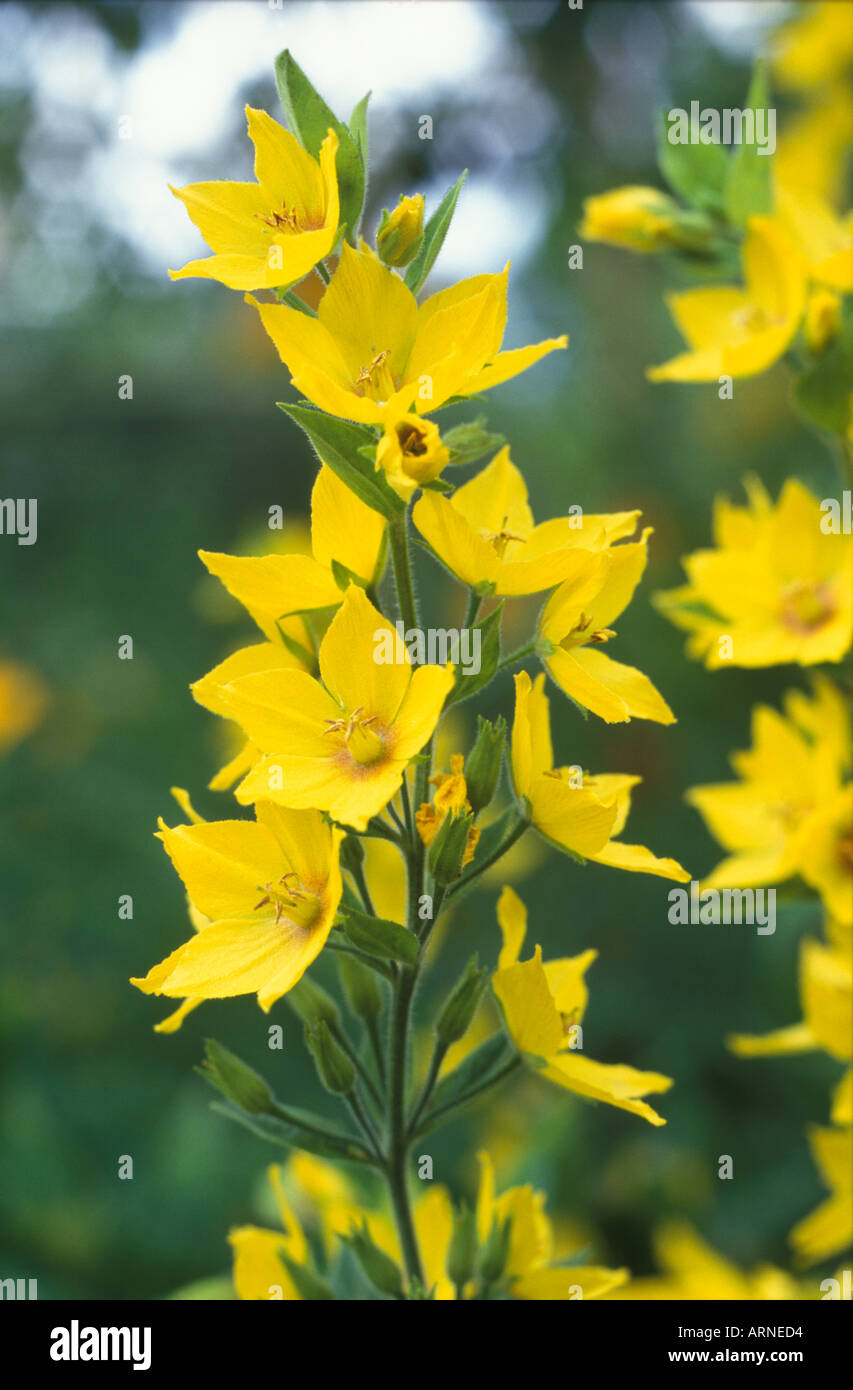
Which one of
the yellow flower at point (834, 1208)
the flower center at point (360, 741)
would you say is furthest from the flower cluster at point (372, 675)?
the yellow flower at point (834, 1208)

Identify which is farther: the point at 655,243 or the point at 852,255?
the point at 655,243

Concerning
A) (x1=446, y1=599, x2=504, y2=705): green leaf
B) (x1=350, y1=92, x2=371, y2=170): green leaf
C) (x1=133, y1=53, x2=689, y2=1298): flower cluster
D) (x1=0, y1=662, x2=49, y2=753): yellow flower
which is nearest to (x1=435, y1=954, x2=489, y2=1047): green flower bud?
(x1=133, y1=53, x2=689, y2=1298): flower cluster

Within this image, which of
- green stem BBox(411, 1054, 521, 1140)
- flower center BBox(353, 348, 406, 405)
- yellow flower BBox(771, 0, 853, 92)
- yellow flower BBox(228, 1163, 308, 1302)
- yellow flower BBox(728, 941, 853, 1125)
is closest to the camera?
flower center BBox(353, 348, 406, 405)

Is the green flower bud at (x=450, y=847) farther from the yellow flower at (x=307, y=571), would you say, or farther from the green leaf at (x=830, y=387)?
the green leaf at (x=830, y=387)

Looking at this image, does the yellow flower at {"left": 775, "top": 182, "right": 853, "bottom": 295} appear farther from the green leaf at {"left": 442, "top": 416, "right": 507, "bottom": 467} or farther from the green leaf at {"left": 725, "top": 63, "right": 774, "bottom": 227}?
the green leaf at {"left": 442, "top": 416, "right": 507, "bottom": 467}
